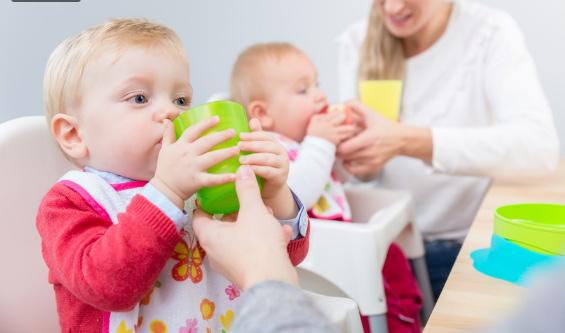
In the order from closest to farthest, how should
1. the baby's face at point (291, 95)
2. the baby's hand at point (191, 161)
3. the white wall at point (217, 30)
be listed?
1. the baby's hand at point (191, 161)
2. the white wall at point (217, 30)
3. the baby's face at point (291, 95)

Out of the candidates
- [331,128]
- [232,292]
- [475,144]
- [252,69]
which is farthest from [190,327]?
[475,144]

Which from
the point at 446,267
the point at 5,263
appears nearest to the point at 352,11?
the point at 446,267

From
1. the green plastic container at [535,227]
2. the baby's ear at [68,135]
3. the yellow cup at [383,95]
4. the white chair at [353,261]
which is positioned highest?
the baby's ear at [68,135]

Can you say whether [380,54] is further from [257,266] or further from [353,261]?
[257,266]

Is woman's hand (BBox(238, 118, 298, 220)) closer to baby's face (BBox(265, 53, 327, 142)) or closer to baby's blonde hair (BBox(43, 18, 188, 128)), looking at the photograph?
baby's blonde hair (BBox(43, 18, 188, 128))

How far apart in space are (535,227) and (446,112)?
0.94 meters

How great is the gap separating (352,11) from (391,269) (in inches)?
60.5

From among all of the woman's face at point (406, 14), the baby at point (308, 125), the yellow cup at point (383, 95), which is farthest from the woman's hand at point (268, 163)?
the woman's face at point (406, 14)

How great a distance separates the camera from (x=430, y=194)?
155cm

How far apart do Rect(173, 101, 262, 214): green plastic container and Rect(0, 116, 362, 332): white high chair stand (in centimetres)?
25

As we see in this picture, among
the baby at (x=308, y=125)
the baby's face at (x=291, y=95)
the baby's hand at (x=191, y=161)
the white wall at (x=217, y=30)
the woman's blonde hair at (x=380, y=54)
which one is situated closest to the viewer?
the baby's hand at (x=191, y=161)

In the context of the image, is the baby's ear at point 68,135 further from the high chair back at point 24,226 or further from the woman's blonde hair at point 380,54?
the woman's blonde hair at point 380,54

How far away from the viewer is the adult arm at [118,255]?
580 millimetres

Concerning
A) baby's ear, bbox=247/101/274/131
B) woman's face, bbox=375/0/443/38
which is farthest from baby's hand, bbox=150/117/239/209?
woman's face, bbox=375/0/443/38
